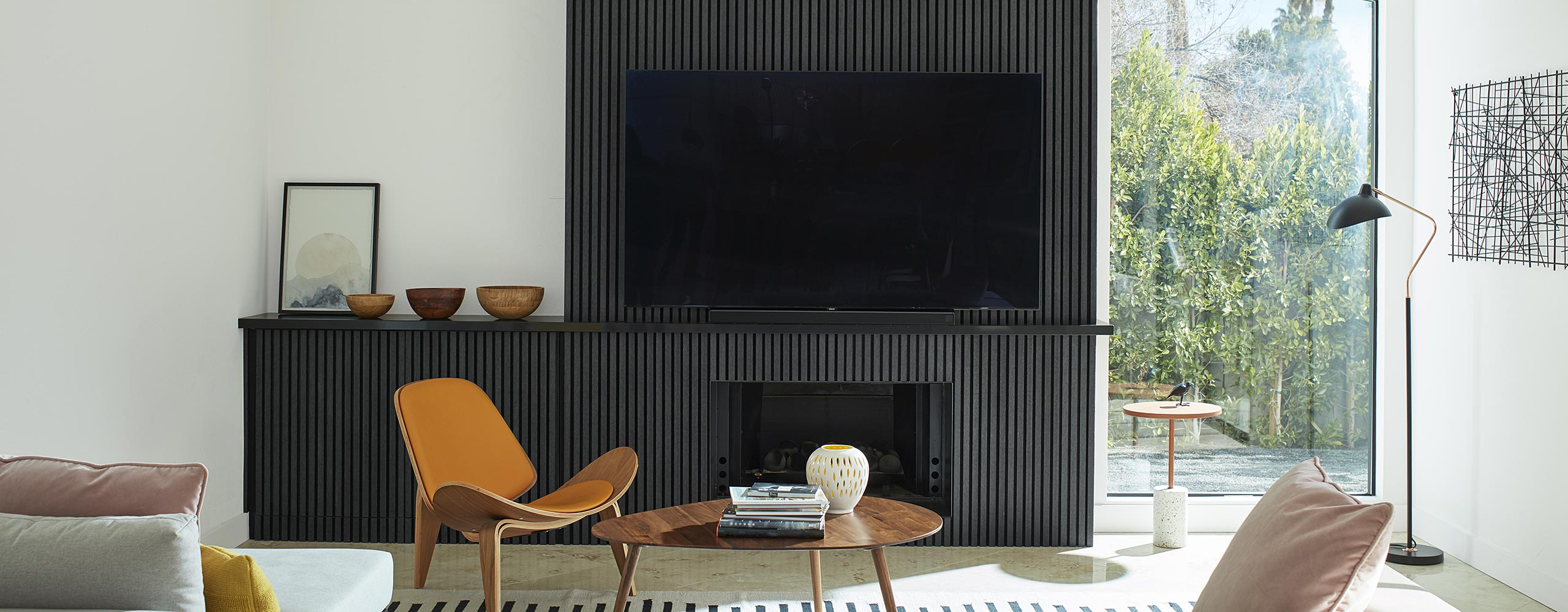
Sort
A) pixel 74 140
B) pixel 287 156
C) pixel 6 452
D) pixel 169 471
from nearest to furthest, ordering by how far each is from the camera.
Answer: pixel 169 471 < pixel 6 452 < pixel 74 140 < pixel 287 156

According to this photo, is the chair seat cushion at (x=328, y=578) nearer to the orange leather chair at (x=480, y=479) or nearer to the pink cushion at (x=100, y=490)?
the pink cushion at (x=100, y=490)

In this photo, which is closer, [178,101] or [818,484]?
[818,484]

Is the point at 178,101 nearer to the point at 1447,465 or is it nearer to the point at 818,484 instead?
the point at 818,484

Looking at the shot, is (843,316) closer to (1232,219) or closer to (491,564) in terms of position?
(491,564)

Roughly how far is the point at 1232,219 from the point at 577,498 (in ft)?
8.99

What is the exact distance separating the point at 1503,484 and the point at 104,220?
457 centimetres

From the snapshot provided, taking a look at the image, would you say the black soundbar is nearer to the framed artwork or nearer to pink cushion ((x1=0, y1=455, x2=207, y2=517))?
the framed artwork

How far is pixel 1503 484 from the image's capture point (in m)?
3.58

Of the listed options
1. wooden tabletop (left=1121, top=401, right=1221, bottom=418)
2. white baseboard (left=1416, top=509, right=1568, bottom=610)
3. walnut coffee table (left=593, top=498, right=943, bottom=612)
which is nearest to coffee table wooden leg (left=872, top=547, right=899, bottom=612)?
walnut coffee table (left=593, top=498, right=943, bottom=612)

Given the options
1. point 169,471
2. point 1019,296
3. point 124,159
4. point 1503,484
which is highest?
point 124,159

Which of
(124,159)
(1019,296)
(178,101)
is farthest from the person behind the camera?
(1019,296)

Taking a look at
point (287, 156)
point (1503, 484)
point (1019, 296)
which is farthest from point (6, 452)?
point (1503, 484)

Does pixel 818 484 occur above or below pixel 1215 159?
below

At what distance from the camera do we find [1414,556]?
12.2 feet
